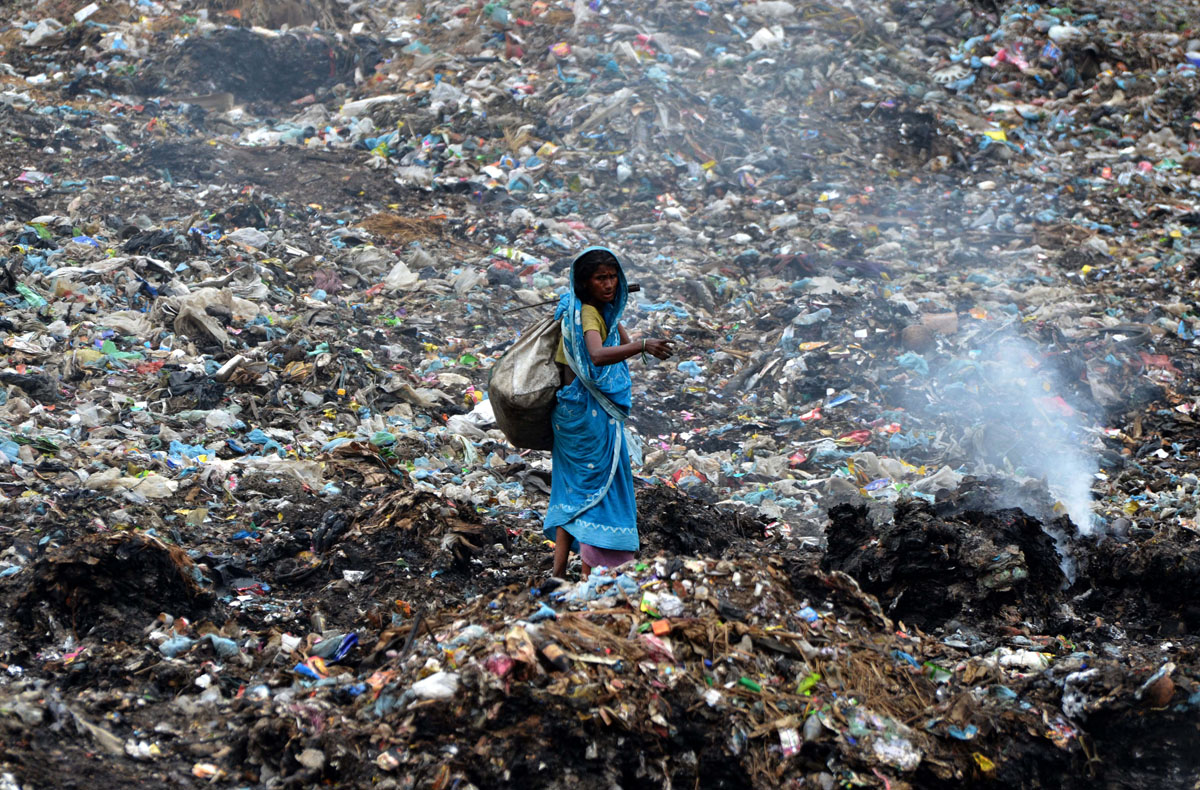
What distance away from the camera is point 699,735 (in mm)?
2502

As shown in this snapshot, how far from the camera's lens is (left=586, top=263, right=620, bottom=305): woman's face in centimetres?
317

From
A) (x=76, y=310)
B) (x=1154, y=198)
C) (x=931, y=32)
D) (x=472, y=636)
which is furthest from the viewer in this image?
(x=931, y=32)

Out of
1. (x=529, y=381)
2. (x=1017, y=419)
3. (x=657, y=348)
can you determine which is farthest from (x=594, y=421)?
(x=1017, y=419)

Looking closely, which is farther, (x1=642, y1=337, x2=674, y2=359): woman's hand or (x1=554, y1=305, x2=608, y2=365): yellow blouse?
(x1=554, y1=305, x2=608, y2=365): yellow blouse

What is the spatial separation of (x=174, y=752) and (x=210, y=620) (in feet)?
2.70

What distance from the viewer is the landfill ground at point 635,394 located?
2.57 m

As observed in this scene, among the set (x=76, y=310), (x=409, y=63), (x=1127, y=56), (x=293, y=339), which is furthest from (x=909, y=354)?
(x=409, y=63)

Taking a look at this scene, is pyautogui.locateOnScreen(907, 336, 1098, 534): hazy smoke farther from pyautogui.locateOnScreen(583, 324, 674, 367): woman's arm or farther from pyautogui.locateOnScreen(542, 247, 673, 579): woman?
pyautogui.locateOnScreen(583, 324, 674, 367): woman's arm

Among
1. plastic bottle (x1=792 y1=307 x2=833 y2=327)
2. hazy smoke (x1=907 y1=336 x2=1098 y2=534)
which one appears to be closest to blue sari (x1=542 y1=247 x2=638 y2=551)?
hazy smoke (x1=907 y1=336 x2=1098 y2=534)

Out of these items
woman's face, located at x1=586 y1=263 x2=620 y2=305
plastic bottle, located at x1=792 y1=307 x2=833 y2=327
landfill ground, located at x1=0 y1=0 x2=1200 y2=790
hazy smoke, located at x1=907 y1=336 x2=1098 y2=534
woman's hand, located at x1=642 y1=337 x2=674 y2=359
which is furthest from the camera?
plastic bottle, located at x1=792 y1=307 x2=833 y2=327

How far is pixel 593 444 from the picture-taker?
3.28 meters

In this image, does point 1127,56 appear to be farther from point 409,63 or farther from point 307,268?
point 307,268

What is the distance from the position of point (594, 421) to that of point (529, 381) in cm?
25

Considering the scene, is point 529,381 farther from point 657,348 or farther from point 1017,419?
point 1017,419
